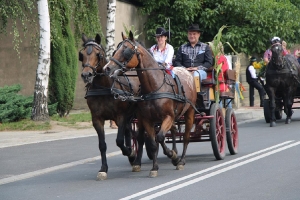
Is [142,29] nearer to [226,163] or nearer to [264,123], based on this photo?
[264,123]

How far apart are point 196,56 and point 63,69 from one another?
10.6m

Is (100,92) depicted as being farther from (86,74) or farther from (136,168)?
(136,168)

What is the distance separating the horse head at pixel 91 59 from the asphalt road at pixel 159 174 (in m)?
1.55

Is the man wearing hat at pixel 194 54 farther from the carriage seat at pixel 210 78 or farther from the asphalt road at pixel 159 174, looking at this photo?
the asphalt road at pixel 159 174

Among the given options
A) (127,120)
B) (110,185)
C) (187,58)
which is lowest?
(110,185)

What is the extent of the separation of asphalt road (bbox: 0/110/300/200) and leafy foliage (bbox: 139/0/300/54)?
12822 millimetres

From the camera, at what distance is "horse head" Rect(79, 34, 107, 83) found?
11241 mm

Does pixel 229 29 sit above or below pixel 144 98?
above

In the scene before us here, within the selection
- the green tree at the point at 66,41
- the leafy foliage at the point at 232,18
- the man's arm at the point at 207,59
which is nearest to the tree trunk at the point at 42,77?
the green tree at the point at 66,41

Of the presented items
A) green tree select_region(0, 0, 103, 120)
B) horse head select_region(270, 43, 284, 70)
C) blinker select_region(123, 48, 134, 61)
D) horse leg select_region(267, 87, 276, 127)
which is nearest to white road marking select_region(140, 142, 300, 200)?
blinker select_region(123, 48, 134, 61)

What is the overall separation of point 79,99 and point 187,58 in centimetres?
1512

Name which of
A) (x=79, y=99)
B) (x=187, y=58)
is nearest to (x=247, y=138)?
(x=187, y=58)

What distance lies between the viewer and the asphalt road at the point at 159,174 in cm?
983

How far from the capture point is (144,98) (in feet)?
37.5
